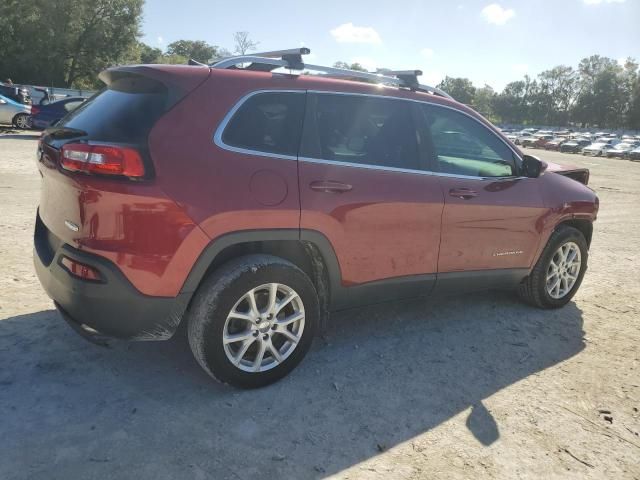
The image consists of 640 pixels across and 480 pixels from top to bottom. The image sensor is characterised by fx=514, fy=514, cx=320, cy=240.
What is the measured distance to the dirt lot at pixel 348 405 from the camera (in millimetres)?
2436

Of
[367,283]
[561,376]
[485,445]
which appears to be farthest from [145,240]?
[561,376]

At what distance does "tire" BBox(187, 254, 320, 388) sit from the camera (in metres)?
2.77

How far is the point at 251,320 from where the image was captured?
292cm

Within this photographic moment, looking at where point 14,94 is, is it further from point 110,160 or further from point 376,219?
point 376,219

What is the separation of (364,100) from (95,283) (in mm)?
1981

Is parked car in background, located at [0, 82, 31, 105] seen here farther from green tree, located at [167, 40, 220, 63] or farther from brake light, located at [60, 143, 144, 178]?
green tree, located at [167, 40, 220, 63]

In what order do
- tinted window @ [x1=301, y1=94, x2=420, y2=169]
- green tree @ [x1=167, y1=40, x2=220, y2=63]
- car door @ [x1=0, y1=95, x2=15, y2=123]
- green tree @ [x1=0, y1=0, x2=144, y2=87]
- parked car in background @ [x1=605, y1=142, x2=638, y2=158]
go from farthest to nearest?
green tree @ [x1=167, y1=40, x2=220, y2=63], parked car in background @ [x1=605, y1=142, x2=638, y2=158], green tree @ [x1=0, y1=0, x2=144, y2=87], car door @ [x1=0, y1=95, x2=15, y2=123], tinted window @ [x1=301, y1=94, x2=420, y2=169]

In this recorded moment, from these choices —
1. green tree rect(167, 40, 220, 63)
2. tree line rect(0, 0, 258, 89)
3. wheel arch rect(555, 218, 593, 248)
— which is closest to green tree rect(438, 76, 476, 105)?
green tree rect(167, 40, 220, 63)

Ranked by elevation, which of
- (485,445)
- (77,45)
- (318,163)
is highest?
(77,45)

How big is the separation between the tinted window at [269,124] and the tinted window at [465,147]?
109 cm

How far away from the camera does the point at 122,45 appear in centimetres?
4572

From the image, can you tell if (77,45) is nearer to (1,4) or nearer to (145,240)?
(1,4)

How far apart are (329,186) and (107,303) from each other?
4.51ft

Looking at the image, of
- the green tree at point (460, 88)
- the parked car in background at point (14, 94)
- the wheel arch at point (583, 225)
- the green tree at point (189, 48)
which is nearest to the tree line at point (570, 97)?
the green tree at point (460, 88)
